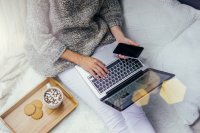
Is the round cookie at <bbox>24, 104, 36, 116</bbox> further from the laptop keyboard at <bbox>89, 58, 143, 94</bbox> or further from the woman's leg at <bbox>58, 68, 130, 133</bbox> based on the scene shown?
the laptop keyboard at <bbox>89, 58, 143, 94</bbox>

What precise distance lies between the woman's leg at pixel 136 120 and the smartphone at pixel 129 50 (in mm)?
213

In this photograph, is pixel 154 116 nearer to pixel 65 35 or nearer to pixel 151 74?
pixel 151 74

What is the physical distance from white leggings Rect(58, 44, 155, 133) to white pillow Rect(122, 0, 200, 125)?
168mm

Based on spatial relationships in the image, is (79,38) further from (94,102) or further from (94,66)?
(94,102)

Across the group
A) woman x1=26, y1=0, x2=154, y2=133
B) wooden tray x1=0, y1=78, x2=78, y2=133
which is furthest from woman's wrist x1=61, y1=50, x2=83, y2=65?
wooden tray x1=0, y1=78, x2=78, y2=133

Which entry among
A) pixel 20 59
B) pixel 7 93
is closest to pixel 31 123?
pixel 7 93

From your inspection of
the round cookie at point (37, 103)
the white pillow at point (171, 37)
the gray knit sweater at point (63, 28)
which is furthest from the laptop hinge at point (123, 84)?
the round cookie at point (37, 103)

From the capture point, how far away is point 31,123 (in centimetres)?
140

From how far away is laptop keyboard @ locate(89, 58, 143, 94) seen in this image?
1.29 metres

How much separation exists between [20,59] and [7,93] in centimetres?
18

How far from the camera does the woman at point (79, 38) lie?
4.17 feet

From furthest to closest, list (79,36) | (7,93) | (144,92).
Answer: (7,93)
(79,36)
(144,92)

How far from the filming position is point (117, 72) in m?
1.31

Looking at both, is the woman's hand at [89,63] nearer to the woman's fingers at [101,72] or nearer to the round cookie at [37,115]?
the woman's fingers at [101,72]
